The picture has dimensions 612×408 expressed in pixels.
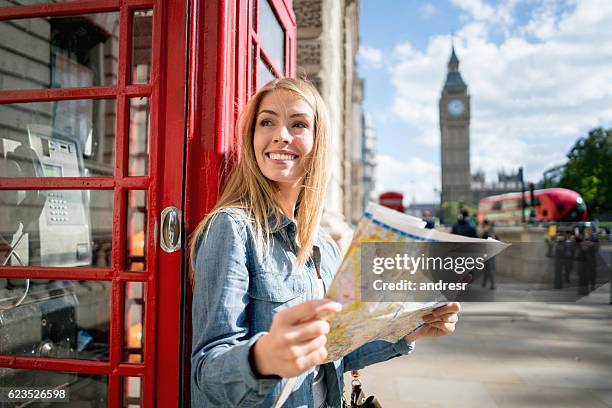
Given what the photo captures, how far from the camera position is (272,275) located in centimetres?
126

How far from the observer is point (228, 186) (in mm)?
1444

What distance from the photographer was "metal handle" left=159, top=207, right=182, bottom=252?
160cm

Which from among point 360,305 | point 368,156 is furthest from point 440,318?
point 368,156

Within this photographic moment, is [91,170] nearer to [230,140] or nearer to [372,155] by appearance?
[230,140]

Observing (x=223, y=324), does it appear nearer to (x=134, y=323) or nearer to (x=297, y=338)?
(x=297, y=338)

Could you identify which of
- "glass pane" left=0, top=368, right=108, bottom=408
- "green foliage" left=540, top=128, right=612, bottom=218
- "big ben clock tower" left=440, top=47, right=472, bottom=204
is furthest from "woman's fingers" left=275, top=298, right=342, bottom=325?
"big ben clock tower" left=440, top=47, right=472, bottom=204

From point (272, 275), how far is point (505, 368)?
4.42 meters

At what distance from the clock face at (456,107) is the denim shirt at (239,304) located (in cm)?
9968

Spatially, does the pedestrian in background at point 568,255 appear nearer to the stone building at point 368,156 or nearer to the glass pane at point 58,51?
the glass pane at point 58,51

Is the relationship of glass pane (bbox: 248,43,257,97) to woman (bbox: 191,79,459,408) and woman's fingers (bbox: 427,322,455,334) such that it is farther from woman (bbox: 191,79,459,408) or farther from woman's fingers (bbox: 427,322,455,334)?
woman's fingers (bbox: 427,322,455,334)

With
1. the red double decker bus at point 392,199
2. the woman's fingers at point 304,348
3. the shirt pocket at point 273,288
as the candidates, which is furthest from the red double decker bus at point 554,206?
the woman's fingers at point 304,348

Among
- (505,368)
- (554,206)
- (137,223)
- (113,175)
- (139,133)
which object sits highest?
(139,133)

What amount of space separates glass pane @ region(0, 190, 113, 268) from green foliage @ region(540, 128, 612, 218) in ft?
162

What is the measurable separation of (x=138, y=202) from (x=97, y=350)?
154 cm
